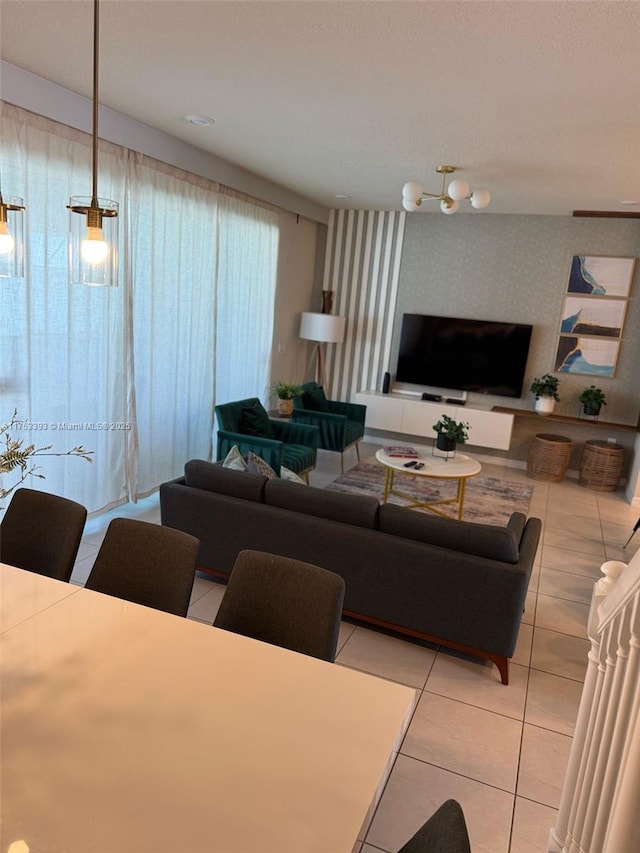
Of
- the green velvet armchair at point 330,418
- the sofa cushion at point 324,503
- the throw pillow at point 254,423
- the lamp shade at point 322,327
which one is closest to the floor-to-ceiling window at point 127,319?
the throw pillow at point 254,423

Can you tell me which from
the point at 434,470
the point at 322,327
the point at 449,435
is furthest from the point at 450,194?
the point at 322,327

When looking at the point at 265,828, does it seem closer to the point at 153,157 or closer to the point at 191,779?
the point at 191,779

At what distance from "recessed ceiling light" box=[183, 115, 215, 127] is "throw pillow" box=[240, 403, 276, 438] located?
232 cm

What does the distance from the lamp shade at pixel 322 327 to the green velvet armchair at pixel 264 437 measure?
6.10 feet

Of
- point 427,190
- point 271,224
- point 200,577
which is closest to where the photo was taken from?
point 200,577

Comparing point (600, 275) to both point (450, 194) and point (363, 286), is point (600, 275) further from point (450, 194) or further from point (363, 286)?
point (450, 194)

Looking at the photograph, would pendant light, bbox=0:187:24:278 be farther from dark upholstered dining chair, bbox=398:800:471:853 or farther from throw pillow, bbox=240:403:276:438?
throw pillow, bbox=240:403:276:438

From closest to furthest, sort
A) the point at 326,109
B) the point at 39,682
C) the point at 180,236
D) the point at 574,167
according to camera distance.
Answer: the point at 39,682 → the point at 326,109 → the point at 574,167 → the point at 180,236

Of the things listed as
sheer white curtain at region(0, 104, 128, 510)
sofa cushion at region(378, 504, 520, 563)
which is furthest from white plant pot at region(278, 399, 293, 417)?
sofa cushion at region(378, 504, 520, 563)

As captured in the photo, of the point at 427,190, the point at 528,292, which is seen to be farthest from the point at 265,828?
the point at 528,292

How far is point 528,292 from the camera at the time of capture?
22.1 ft

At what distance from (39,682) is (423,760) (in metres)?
1.58

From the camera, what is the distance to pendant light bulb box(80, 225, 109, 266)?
67.1 inches

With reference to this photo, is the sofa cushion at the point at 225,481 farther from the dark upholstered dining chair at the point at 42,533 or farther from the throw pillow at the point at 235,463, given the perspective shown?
the dark upholstered dining chair at the point at 42,533
